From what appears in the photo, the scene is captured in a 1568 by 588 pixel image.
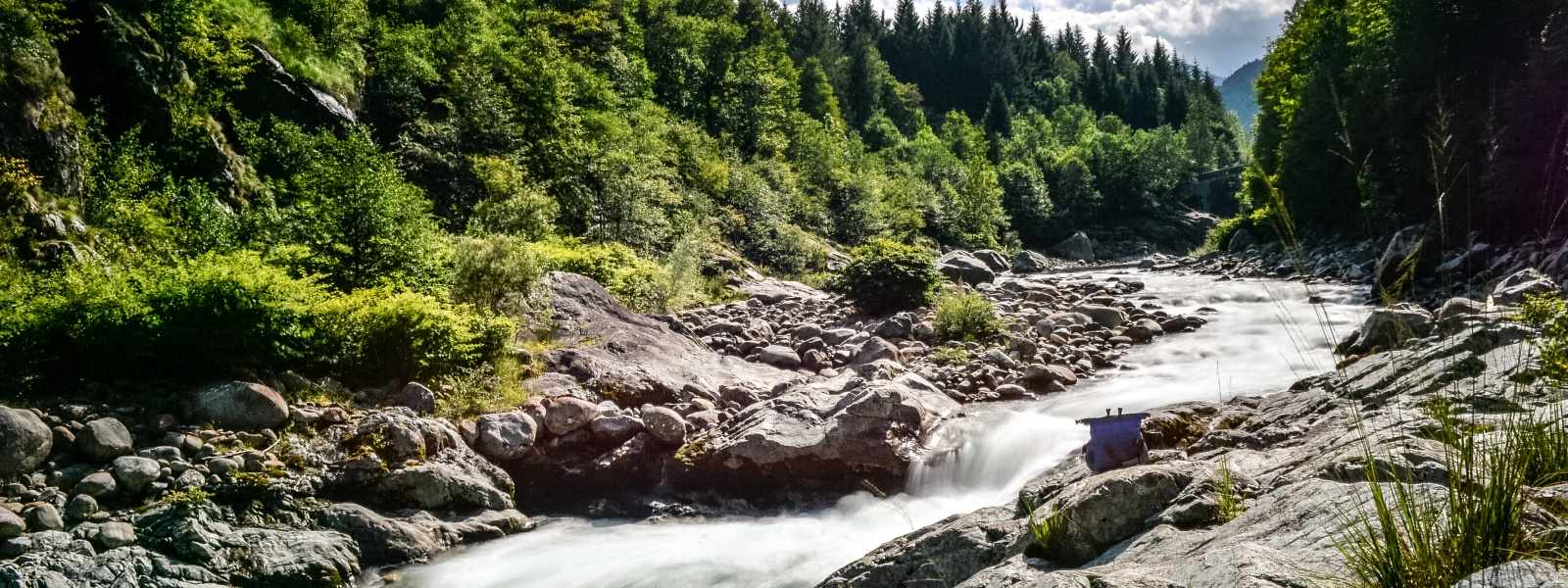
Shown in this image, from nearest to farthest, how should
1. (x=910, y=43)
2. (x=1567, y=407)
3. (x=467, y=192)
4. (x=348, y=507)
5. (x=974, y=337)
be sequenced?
(x=1567, y=407)
(x=348, y=507)
(x=974, y=337)
(x=467, y=192)
(x=910, y=43)

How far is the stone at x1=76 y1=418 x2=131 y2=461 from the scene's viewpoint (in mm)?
6887

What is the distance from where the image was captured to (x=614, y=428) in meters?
9.66

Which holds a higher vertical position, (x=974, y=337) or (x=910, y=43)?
(x=910, y=43)

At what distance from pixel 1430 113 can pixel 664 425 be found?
12757 mm

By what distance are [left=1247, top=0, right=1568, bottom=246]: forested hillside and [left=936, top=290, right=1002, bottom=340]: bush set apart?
551cm

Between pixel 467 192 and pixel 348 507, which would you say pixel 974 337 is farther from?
pixel 467 192

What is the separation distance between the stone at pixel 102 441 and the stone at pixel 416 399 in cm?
244

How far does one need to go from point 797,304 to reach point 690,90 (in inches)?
1250

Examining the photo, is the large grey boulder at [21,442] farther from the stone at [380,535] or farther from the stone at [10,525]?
the stone at [380,535]

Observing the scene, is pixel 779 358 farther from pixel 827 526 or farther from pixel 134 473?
pixel 134 473

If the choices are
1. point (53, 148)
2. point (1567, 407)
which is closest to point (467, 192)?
point (53, 148)

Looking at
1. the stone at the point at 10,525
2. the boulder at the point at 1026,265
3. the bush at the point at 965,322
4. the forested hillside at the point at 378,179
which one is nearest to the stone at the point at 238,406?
the forested hillside at the point at 378,179

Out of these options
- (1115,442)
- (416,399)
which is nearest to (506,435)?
(416,399)

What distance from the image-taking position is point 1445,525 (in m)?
2.71
